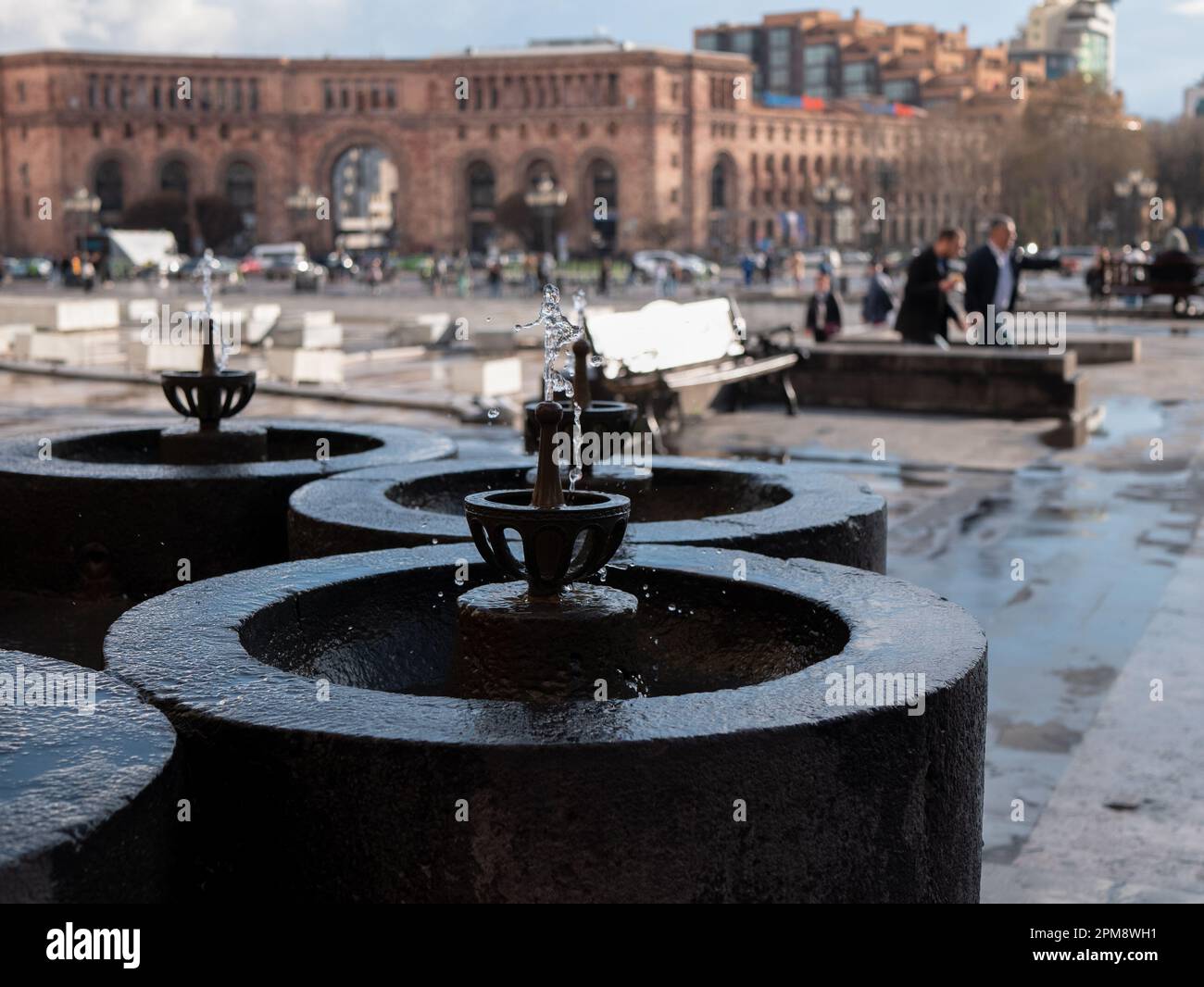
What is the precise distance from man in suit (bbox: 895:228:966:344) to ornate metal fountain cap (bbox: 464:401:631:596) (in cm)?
977

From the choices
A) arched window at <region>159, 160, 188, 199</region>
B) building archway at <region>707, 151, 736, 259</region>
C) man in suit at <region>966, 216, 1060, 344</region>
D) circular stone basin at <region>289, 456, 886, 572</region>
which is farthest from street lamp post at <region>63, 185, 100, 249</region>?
circular stone basin at <region>289, 456, 886, 572</region>

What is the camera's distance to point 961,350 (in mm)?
13000

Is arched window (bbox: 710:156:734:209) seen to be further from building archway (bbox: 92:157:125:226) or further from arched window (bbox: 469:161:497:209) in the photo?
building archway (bbox: 92:157:125:226)

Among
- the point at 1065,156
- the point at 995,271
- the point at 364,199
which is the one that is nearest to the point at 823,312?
the point at 995,271

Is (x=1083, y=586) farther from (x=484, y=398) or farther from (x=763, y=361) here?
(x=484, y=398)

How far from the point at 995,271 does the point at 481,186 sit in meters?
76.2

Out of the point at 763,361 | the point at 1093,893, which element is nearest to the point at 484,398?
the point at 763,361

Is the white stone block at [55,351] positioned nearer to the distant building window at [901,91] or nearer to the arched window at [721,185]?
the arched window at [721,185]

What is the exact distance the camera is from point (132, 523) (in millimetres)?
5859

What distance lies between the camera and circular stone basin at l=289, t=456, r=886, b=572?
4785mm

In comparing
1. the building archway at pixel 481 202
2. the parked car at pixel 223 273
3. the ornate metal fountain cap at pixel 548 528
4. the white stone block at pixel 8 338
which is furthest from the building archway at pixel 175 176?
the ornate metal fountain cap at pixel 548 528

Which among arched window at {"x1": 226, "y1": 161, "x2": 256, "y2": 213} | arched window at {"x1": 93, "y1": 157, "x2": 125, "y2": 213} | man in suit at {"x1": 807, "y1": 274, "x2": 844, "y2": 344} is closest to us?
man in suit at {"x1": 807, "y1": 274, "x2": 844, "y2": 344}

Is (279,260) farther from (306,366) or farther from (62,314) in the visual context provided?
(306,366)

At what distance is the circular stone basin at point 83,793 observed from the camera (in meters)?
2.34
